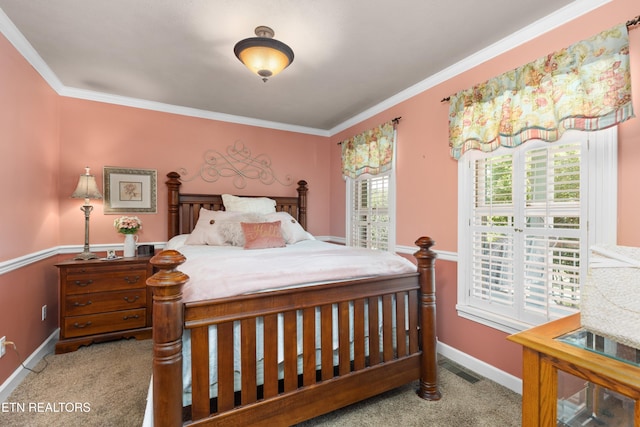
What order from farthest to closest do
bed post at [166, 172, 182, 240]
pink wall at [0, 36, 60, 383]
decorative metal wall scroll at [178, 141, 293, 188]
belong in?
decorative metal wall scroll at [178, 141, 293, 188] < bed post at [166, 172, 182, 240] < pink wall at [0, 36, 60, 383]

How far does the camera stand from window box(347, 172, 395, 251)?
3.27m

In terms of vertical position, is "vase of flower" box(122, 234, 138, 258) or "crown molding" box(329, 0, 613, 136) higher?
"crown molding" box(329, 0, 613, 136)

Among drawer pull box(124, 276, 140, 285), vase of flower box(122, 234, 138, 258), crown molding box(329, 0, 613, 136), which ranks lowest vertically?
drawer pull box(124, 276, 140, 285)

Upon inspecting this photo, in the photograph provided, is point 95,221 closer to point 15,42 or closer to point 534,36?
point 15,42

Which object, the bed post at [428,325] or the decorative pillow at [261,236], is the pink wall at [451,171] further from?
the decorative pillow at [261,236]

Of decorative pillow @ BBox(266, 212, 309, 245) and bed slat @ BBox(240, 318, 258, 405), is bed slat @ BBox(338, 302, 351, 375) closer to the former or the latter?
bed slat @ BBox(240, 318, 258, 405)

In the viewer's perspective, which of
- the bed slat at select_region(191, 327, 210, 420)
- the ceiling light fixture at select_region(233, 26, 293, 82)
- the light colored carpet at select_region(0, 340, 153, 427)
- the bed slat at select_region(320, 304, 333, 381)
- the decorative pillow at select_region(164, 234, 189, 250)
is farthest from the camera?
the decorative pillow at select_region(164, 234, 189, 250)

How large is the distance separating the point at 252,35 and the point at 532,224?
2.35m

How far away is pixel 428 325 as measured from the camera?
6.38 feet

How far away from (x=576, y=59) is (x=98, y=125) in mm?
4120

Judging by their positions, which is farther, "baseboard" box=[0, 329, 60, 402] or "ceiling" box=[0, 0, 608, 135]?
"baseboard" box=[0, 329, 60, 402]

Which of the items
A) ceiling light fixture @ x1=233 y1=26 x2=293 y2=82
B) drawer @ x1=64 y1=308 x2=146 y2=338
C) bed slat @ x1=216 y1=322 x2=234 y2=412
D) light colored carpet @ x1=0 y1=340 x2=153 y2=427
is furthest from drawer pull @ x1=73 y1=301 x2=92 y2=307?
ceiling light fixture @ x1=233 y1=26 x2=293 y2=82

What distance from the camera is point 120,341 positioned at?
111 inches

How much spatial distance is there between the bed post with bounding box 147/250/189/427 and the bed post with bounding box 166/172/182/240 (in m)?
2.36
